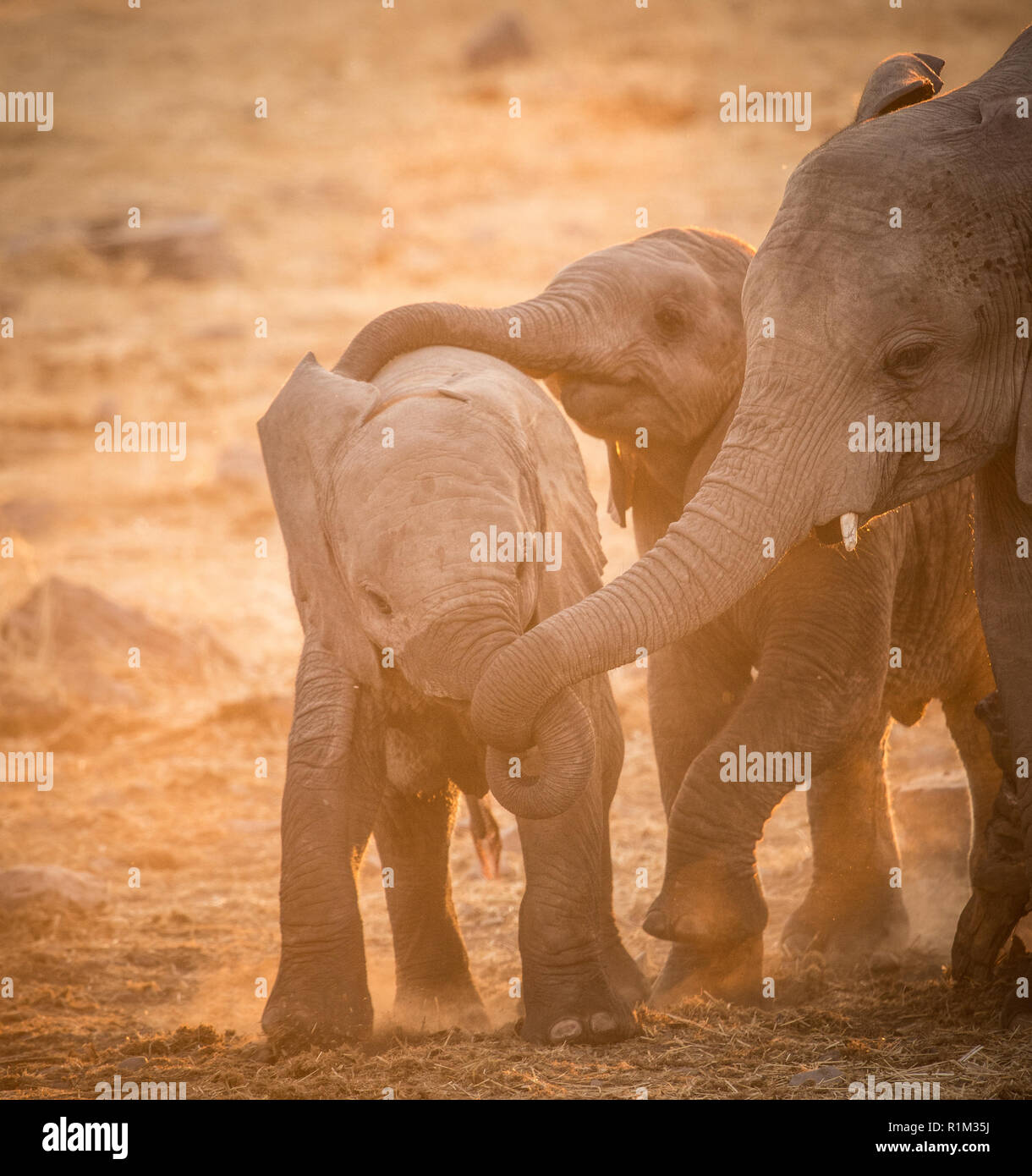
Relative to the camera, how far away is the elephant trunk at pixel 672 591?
15.4ft

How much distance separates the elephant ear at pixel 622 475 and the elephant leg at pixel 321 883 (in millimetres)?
1641

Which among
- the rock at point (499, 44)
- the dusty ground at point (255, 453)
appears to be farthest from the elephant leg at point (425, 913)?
the rock at point (499, 44)

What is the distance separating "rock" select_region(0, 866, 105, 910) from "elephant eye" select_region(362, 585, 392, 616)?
128 inches

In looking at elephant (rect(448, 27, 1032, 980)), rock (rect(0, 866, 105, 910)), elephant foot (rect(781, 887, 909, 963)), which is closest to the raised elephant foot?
elephant (rect(448, 27, 1032, 980))

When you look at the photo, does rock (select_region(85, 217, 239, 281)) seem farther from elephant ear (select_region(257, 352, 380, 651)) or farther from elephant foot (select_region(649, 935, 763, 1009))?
elephant foot (select_region(649, 935, 763, 1009))

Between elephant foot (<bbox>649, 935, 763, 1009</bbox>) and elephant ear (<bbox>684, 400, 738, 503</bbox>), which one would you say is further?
elephant ear (<bbox>684, 400, 738, 503</bbox>)

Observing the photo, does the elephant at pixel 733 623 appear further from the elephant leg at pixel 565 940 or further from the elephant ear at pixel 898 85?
the elephant leg at pixel 565 940

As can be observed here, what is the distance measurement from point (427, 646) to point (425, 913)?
67.5 inches

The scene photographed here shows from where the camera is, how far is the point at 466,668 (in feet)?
16.0

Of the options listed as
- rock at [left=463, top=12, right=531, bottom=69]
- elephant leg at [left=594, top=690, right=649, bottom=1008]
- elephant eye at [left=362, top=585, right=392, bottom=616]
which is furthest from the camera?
rock at [left=463, top=12, right=531, bottom=69]

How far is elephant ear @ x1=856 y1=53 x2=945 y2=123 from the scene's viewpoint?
5.13 m

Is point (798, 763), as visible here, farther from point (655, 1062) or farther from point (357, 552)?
point (357, 552)

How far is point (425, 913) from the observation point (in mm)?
6281
